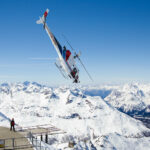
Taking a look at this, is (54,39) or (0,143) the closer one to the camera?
(0,143)

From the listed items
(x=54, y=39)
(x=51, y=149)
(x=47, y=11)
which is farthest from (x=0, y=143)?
(x=47, y=11)

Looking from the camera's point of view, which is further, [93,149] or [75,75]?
[93,149]

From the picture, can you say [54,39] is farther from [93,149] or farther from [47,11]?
[93,149]

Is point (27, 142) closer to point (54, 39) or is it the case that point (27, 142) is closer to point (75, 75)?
point (75, 75)

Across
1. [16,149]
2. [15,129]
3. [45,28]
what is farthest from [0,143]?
[45,28]

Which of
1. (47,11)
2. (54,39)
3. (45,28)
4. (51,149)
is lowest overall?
(51,149)

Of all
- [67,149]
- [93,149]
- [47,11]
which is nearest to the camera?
[47,11]

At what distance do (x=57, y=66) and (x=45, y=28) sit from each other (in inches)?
365

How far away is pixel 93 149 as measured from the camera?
19412 cm

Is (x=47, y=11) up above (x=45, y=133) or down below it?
above

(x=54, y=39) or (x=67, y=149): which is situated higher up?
(x=54, y=39)

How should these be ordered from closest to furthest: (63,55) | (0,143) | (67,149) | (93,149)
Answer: (0,143) → (63,55) → (67,149) → (93,149)

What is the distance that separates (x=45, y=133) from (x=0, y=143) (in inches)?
506

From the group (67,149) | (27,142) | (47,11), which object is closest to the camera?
(27,142)
